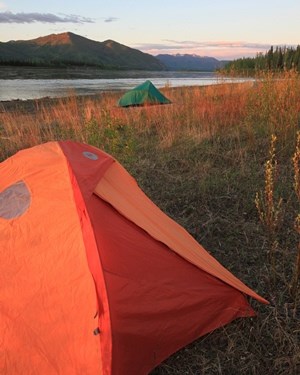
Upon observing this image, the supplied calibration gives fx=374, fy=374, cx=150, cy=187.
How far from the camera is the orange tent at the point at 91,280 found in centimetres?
201

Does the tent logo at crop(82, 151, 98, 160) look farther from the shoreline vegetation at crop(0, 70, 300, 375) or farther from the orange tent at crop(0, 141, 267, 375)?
the shoreline vegetation at crop(0, 70, 300, 375)

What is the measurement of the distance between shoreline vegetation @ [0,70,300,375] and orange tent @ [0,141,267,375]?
217mm

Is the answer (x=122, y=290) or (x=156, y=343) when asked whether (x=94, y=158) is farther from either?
(x=156, y=343)

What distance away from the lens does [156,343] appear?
217 centimetres

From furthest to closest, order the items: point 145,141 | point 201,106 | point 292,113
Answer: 1. point 201,106
2. point 145,141
3. point 292,113

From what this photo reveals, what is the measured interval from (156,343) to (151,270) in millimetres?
415

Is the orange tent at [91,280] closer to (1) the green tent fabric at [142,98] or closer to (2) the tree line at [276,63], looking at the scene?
(2) the tree line at [276,63]

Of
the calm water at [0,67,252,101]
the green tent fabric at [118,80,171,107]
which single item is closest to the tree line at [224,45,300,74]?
the calm water at [0,67,252,101]

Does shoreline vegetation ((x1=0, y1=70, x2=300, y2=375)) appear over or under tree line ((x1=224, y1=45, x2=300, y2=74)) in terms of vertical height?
under

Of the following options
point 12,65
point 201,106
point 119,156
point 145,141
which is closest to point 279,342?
point 119,156

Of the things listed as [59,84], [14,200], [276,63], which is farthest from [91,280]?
[59,84]

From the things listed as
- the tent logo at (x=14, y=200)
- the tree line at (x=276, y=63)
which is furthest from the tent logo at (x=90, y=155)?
the tree line at (x=276, y=63)

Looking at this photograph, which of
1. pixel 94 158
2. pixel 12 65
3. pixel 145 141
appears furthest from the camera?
pixel 12 65

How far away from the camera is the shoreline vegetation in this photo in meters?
2.30
